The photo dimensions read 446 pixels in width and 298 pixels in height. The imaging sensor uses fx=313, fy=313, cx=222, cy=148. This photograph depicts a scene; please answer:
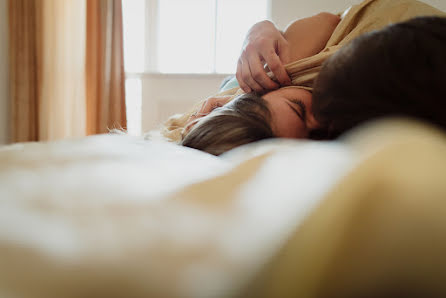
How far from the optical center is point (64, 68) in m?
2.61

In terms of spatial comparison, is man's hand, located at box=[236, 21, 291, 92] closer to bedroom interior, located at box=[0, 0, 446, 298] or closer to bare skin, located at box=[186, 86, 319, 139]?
bare skin, located at box=[186, 86, 319, 139]

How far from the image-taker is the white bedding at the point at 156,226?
0.45 ft

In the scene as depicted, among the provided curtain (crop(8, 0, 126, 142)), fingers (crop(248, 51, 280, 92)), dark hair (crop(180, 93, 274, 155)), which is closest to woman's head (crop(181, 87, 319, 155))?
dark hair (crop(180, 93, 274, 155))

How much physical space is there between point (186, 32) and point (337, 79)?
2837 mm

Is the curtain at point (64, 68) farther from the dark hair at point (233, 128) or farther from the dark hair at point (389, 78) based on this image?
the dark hair at point (389, 78)

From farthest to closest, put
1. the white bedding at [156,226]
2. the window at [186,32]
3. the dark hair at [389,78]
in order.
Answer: the window at [186,32]
the dark hair at [389,78]
the white bedding at [156,226]

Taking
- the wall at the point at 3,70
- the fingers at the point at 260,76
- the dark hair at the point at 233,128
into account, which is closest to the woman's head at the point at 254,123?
the dark hair at the point at 233,128

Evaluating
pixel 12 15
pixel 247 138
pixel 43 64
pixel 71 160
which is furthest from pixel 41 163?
pixel 12 15

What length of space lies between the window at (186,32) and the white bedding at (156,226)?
2.90m

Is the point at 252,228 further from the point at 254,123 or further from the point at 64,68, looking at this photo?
the point at 64,68

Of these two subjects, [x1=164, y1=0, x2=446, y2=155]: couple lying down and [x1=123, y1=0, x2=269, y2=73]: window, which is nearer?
[x1=164, y1=0, x2=446, y2=155]: couple lying down

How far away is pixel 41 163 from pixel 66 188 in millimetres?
114

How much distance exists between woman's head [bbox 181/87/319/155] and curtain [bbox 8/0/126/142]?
7.05 ft

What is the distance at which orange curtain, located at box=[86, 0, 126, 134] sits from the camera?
103 inches
